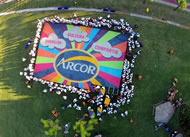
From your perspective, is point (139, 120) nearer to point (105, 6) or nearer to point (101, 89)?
point (101, 89)

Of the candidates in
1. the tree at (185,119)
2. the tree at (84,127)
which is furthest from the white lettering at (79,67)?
the tree at (185,119)

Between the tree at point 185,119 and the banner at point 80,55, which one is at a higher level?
the banner at point 80,55

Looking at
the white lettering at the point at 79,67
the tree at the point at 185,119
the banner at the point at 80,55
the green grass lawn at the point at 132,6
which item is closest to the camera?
the tree at the point at 185,119

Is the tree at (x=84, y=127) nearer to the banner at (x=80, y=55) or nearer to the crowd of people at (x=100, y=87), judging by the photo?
the crowd of people at (x=100, y=87)

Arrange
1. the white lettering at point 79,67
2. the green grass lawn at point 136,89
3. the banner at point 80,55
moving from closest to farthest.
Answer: the green grass lawn at point 136,89 < the banner at point 80,55 < the white lettering at point 79,67

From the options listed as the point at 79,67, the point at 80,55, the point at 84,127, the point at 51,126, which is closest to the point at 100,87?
the point at 79,67

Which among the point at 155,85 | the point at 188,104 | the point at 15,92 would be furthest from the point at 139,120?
the point at 15,92

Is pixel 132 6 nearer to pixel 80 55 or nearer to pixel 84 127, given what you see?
pixel 80 55

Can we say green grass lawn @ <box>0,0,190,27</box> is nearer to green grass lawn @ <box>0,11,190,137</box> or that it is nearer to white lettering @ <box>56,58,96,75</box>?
green grass lawn @ <box>0,11,190,137</box>
